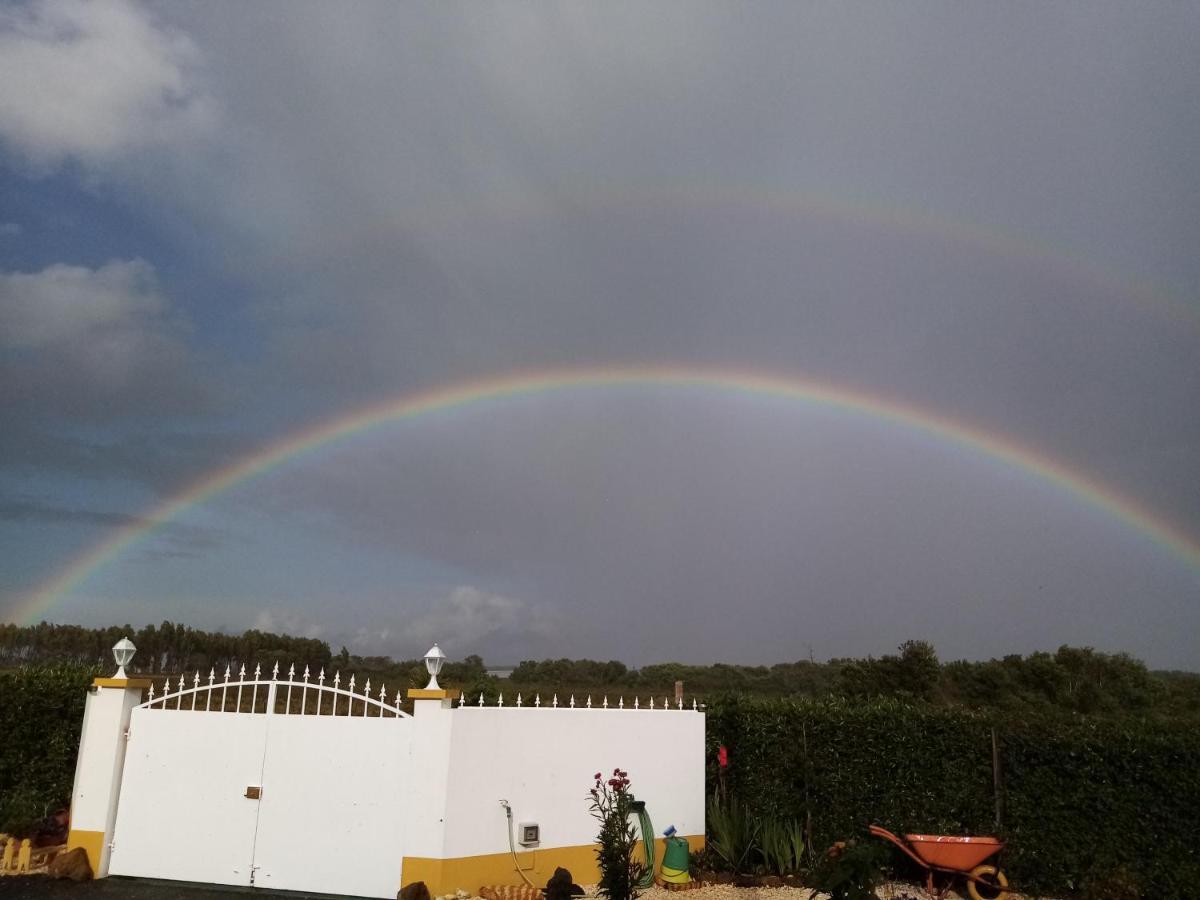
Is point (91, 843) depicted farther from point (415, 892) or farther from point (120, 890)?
point (415, 892)

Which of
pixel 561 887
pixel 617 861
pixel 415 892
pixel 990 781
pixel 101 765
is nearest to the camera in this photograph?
pixel 617 861

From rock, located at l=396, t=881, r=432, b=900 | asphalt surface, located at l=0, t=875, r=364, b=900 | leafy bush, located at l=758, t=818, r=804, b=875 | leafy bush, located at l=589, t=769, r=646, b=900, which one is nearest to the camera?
leafy bush, located at l=589, t=769, r=646, b=900

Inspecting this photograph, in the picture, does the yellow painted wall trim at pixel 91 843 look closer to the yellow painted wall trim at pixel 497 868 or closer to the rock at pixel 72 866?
the rock at pixel 72 866

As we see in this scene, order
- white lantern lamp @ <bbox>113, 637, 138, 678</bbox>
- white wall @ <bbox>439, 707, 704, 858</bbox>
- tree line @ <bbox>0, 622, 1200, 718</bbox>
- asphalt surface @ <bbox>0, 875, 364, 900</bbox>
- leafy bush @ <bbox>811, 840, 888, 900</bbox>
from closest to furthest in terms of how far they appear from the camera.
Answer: leafy bush @ <bbox>811, 840, 888, 900</bbox>, asphalt surface @ <bbox>0, 875, 364, 900</bbox>, white wall @ <bbox>439, 707, 704, 858</bbox>, white lantern lamp @ <bbox>113, 637, 138, 678</bbox>, tree line @ <bbox>0, 622, 1200, 718</bbox>

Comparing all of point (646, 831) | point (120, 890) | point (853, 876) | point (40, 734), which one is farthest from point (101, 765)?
point (853, 876)

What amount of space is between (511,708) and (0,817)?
19.1 ft

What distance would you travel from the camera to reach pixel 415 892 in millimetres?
7309

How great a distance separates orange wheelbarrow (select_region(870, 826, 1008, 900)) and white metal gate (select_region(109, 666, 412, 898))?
4.91 m

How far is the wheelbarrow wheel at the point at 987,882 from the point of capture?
8195 mm

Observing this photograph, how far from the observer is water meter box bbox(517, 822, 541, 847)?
816cm

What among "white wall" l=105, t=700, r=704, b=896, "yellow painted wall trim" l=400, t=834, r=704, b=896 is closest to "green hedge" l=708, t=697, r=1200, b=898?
"yellow painted wall trim" l=400, t=834, r=704, b=896

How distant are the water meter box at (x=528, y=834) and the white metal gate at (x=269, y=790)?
3.85 feet

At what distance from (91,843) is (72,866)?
9.6 inches

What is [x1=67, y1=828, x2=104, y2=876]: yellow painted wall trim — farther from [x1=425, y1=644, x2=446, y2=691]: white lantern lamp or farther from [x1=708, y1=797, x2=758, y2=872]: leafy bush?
[x1=708, y1=797, x2=758, y2=872]: leafy bush
